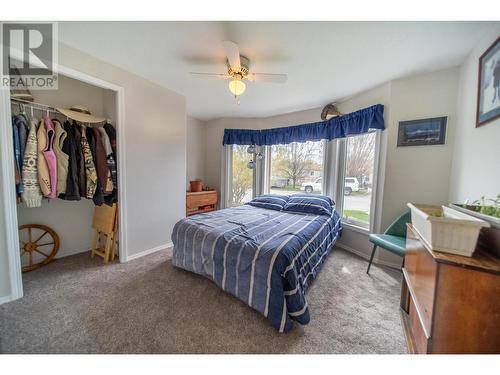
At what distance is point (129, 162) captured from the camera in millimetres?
2291

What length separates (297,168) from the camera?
355 cm

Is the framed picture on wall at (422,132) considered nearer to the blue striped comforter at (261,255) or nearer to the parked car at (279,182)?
the blue striped comforter at (261,255)

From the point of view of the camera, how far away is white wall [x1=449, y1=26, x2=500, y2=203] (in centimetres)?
136

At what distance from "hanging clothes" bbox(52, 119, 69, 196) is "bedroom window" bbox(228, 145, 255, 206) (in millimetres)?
2619

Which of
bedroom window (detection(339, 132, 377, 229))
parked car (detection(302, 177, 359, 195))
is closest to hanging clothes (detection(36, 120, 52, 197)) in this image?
parked car (detection(302, 177, 359, 195))

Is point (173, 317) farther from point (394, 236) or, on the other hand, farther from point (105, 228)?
point (394, 236)

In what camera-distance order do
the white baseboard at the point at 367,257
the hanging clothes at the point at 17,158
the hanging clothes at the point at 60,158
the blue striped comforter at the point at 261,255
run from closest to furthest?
the blue striped comforter at the point at 261,255 → the hanging clothes at the point at 17,158 → the hanging clothes at the point at 60,158 → the white baseboard at the point at 367,257

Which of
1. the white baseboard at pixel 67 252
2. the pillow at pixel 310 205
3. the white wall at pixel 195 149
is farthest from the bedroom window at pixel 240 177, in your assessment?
the white baseboard at pixel 67 252

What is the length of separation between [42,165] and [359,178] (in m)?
3.77

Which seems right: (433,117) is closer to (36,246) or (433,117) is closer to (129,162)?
(129,162)

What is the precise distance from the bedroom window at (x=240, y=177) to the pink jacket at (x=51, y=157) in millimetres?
2701

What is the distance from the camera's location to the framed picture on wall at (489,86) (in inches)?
51.3

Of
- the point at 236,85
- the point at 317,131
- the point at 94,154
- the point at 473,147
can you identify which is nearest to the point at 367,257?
the point at 473,147
